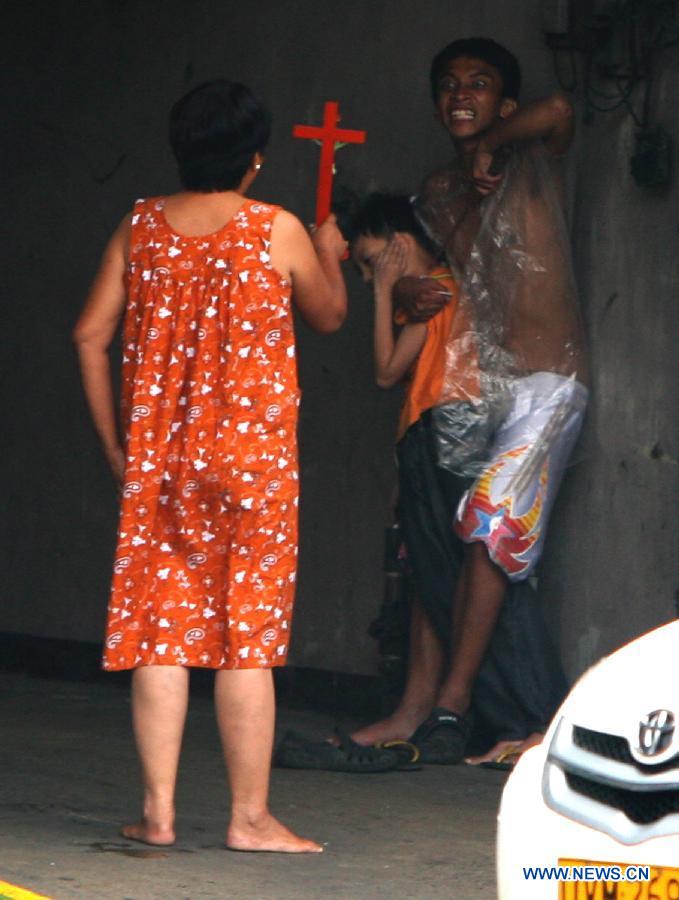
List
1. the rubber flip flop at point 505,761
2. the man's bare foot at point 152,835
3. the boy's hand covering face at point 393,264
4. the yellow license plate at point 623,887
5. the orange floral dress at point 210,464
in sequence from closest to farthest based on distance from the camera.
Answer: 1. the yellow license plate at point 623,887
2. the orange floral dress at point 210,464
3. the man's bare foot at point 152,835
4. the rubber flip flop at point 505,761
5. the boy's hand covering face at point 393,264

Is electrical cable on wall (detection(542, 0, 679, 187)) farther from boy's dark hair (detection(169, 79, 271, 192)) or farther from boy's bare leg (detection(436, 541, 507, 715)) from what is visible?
boy's dark hair (detection(169, 79, 271, 192))

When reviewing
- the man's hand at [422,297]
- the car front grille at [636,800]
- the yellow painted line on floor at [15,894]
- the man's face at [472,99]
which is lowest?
the yellow painted line on floor at [15,894]

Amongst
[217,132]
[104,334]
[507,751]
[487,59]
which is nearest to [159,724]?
[104,334]

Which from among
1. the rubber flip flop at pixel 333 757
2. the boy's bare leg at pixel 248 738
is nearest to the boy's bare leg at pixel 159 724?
the boy's bare leg at pixel 248 738

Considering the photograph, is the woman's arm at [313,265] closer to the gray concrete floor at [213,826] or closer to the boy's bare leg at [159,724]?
the boy's bare leg at [159,724]

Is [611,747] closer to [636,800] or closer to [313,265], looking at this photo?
[636,800]

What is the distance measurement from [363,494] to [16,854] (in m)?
2.76

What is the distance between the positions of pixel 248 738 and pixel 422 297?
2121mm

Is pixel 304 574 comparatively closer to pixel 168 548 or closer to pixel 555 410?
pixel 555 410

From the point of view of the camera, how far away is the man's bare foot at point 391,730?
686 cm

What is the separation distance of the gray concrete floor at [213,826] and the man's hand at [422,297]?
1.45 m

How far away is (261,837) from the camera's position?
5.24 meters

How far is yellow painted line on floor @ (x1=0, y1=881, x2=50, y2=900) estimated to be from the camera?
4.64 metres

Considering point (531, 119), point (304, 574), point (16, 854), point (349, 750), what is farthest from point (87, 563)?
point (16, 854)
